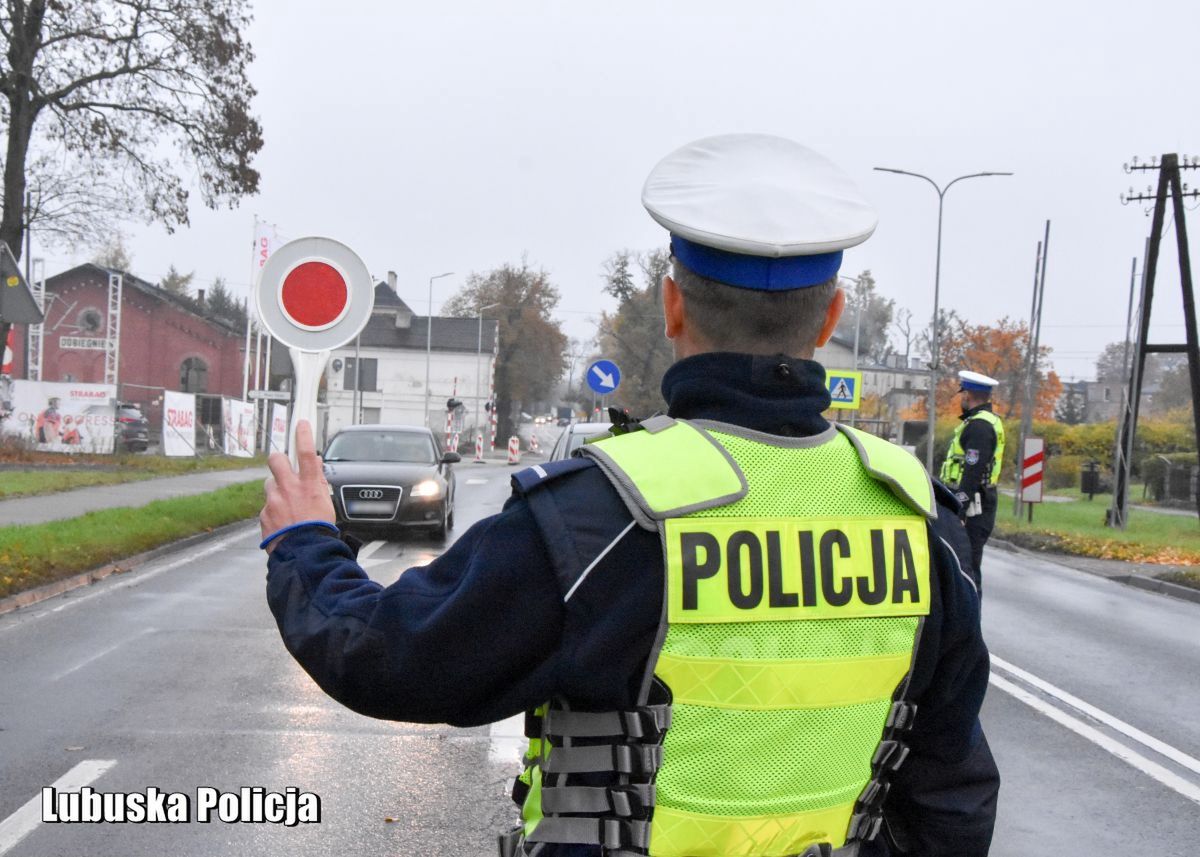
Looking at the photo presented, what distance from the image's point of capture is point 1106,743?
6.79 metres

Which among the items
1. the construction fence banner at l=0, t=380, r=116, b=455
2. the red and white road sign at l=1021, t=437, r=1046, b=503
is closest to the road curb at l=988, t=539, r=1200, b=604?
the red and white road sign at l=1021, t=437, r=1046, b=503

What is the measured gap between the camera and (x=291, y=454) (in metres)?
1.99

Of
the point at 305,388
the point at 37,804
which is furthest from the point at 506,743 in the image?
the point at 305,388

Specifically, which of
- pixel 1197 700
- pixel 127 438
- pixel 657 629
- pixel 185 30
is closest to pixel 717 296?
pixel 657 629

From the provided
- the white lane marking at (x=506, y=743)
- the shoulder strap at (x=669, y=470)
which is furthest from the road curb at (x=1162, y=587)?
the shoulder strap at (x=669, y=470)

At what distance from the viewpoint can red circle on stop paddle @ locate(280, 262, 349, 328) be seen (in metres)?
2.84

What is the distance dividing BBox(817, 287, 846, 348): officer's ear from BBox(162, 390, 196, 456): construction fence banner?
33469 millimetres

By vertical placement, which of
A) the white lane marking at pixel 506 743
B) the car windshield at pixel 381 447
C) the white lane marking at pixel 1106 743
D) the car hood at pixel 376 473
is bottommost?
the white lane marking at pixel 506 743

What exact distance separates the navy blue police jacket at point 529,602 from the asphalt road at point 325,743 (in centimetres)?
309

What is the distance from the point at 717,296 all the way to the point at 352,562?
0.67m

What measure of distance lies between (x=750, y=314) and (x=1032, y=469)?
79.4 ft

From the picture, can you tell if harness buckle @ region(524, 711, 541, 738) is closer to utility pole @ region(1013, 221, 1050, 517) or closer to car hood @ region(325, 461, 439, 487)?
car hood @ region(325, 461, 439, 487)

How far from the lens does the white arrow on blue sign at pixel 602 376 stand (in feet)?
82.2

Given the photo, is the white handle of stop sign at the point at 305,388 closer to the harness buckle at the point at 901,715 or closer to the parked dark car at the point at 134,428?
the harness buckle at the point at 901,715
